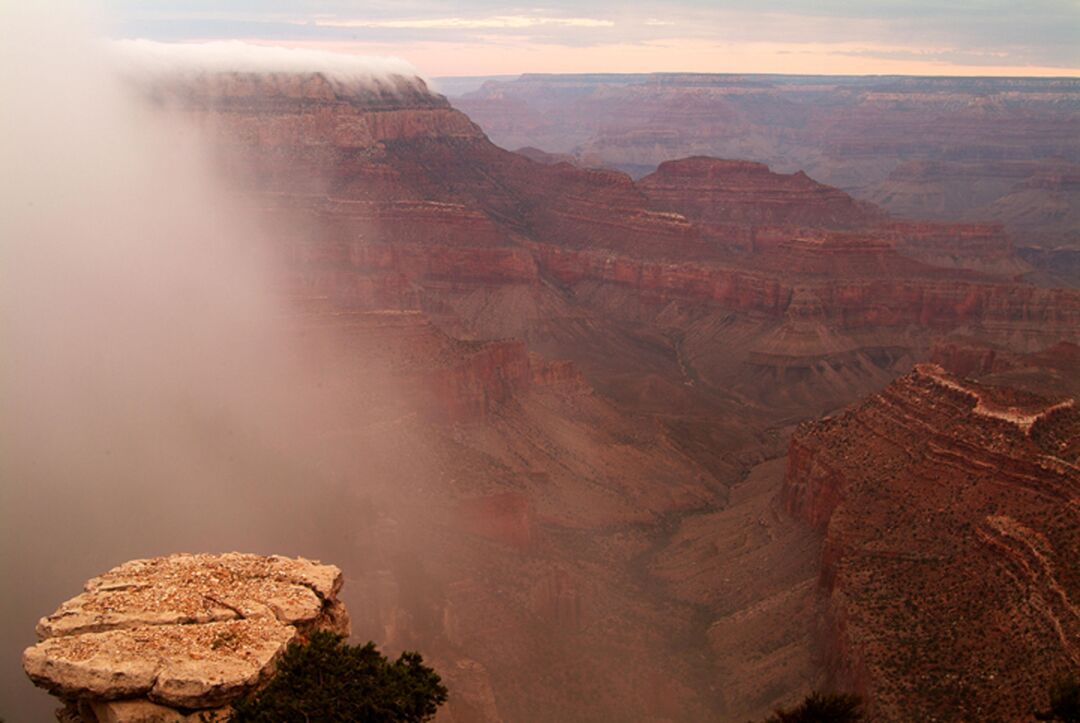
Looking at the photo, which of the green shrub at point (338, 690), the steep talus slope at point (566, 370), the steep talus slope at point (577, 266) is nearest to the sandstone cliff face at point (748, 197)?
the steep talus slope at point (566, 370)

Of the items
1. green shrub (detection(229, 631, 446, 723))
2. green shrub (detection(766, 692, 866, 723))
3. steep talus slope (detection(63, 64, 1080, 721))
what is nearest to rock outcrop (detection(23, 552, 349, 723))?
green shrub (detection(229, 631, 446, 723))

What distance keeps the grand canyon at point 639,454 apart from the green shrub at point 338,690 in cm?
1548

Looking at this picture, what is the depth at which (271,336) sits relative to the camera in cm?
6316

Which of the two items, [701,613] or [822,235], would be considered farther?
[822,235]

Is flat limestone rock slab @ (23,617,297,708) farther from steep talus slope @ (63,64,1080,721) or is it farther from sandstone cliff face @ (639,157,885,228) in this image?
sandstone cliff face @ (639,157,885,228)

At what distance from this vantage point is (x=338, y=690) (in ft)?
74.6

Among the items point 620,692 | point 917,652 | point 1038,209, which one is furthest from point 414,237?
point 1038,209

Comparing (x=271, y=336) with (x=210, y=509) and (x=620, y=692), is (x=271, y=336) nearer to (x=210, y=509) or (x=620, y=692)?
(x=210, y=509)

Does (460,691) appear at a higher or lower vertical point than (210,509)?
lower

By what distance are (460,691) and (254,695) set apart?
19.1m

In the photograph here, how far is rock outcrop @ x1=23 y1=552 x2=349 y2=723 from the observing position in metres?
22.0

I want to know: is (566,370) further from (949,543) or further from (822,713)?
(822,713)

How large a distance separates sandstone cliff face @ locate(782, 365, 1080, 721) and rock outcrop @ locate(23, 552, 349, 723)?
1983cm

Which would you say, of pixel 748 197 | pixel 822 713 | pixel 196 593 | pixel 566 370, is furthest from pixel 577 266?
pixel 196 593
